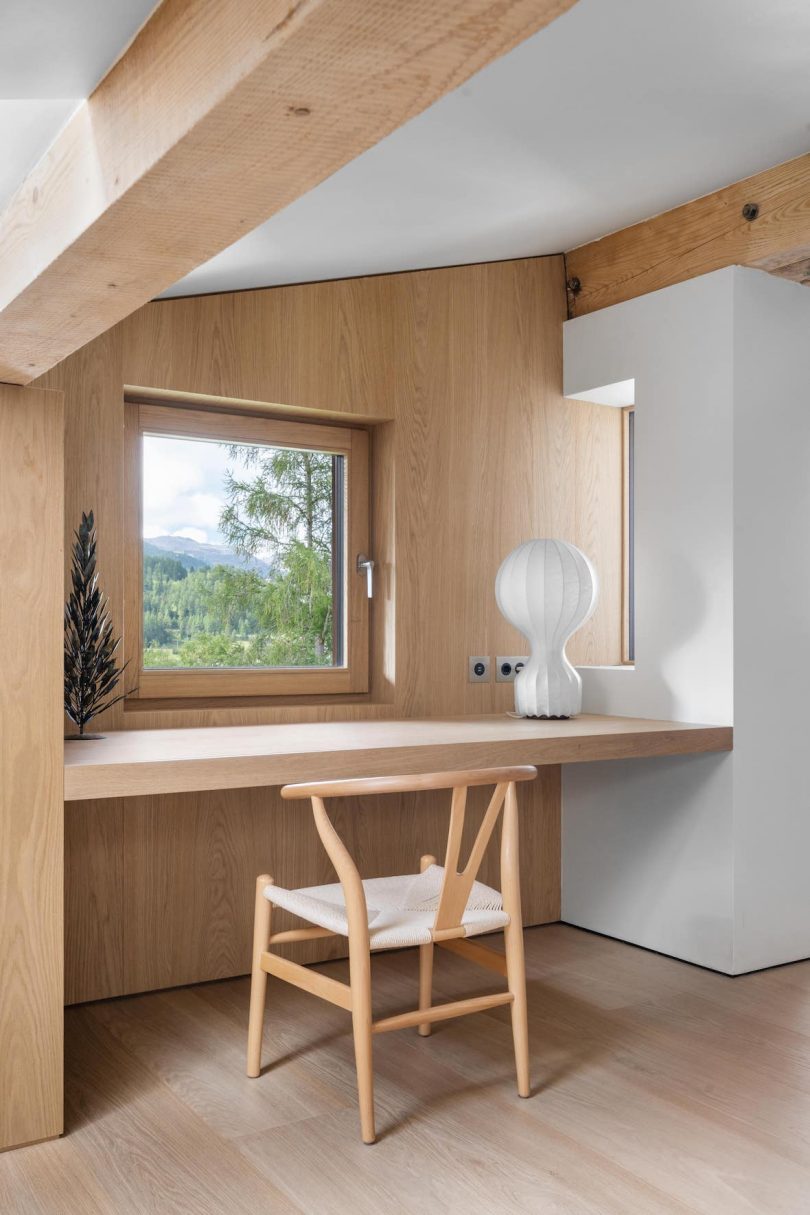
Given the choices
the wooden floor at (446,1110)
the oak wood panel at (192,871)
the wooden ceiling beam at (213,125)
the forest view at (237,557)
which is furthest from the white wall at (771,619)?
the wooden ceiling beam at (213,125)

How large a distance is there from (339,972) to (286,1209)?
127cm

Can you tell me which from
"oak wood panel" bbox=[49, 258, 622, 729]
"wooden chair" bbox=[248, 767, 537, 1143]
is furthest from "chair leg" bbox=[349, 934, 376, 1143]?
"oak wood panel" bbox=[49, 258, 622, 729]

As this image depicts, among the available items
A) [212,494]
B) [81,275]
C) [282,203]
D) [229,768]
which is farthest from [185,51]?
[212,494]

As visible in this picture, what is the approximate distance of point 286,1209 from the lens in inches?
70.6

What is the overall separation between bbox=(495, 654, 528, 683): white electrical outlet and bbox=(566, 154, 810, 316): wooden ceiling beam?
121 centimetres

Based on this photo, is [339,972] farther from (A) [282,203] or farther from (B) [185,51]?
(B) [185,51]

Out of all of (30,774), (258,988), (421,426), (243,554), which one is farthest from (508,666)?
(30,774)

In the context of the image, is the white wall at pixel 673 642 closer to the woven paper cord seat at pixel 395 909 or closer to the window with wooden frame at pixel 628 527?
the window with wooden frame at pixel 628 527

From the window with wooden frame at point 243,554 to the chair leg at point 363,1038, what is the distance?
121 centimetres

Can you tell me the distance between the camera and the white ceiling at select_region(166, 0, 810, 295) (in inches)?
80.4

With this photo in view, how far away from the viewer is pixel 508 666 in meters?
3.52

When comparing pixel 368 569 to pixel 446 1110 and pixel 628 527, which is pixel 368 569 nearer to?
pixel 628 527

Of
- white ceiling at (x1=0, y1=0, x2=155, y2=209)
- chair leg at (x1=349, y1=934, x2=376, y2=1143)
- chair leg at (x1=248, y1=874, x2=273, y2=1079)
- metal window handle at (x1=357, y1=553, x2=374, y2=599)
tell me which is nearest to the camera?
white ceiling at (x1=0, y1=0, x2=155, y2=209)

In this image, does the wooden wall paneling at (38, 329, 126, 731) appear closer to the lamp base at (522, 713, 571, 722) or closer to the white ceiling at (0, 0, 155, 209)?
the lamp base at (522, 713, 571, 722)
